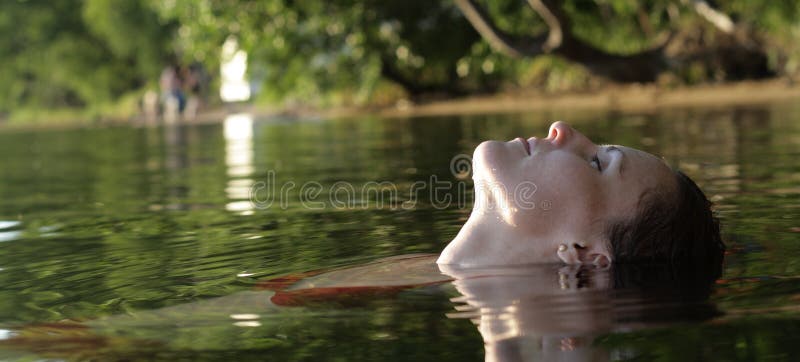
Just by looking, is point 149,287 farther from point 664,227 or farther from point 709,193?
point 709,193

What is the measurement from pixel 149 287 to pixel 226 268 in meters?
0.44

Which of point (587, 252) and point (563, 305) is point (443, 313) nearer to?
point (563, 305)

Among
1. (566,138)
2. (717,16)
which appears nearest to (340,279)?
(566,138)

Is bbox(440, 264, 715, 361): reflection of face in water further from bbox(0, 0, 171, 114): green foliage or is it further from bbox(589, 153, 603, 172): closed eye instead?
bbox(0, 0, 171, 114): green foliage

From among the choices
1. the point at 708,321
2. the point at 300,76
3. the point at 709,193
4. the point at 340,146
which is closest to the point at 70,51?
the point at 300,76

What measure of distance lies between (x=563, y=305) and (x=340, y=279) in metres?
1.02

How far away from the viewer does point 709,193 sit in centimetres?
679

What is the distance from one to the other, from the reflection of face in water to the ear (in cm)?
3

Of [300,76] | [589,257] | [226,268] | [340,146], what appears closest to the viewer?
[589,257]

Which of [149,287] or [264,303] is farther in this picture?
[149,287]

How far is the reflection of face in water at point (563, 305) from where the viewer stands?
9.95ft

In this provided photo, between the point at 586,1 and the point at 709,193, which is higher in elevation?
the point at 586,1

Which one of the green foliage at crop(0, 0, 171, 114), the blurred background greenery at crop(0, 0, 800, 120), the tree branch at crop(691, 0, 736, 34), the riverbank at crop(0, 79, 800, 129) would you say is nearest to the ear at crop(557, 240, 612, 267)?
the riverbank at crop(0, 79, 800, 129)

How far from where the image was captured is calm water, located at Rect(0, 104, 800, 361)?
10.4ft
